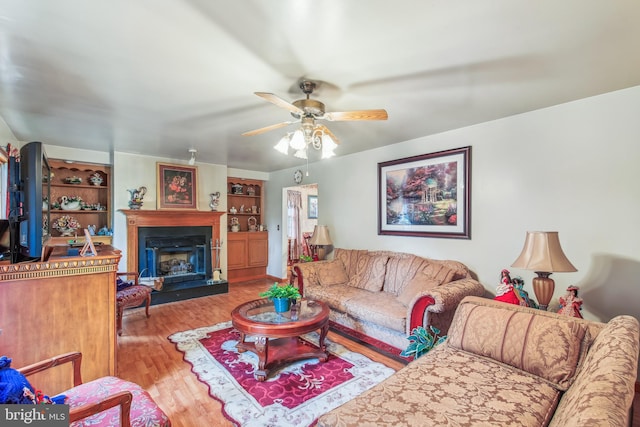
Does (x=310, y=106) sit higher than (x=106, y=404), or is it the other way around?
(x=310, y=106)

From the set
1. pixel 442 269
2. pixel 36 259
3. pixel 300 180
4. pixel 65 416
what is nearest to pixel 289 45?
pixel 65 416

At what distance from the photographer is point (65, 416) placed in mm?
1043

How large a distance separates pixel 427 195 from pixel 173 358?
10.6 feet

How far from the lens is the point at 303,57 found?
5.82 ft

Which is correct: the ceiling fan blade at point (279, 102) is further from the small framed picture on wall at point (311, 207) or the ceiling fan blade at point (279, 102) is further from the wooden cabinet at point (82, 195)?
the small framed picture on wall at point (311, 207)

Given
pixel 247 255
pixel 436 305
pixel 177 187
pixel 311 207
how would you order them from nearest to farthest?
pixel 436 305
pixel 177 187
pixel 247 255
pixel 311 207

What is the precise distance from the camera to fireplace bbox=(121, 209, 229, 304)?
4516 millimetres

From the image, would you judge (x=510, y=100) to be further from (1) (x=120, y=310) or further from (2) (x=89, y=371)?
(1) (x=120, y=310)

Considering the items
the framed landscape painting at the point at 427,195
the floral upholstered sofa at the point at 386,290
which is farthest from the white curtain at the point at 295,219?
the framed landscape painting at the point at 427,195

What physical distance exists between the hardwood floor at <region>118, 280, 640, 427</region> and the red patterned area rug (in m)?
0.09

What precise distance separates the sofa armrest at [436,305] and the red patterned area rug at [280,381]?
530 mm

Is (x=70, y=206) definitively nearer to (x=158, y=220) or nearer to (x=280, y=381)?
(x=158, y=220)

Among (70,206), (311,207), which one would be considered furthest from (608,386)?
(311,207)

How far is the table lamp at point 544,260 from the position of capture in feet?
6.83
